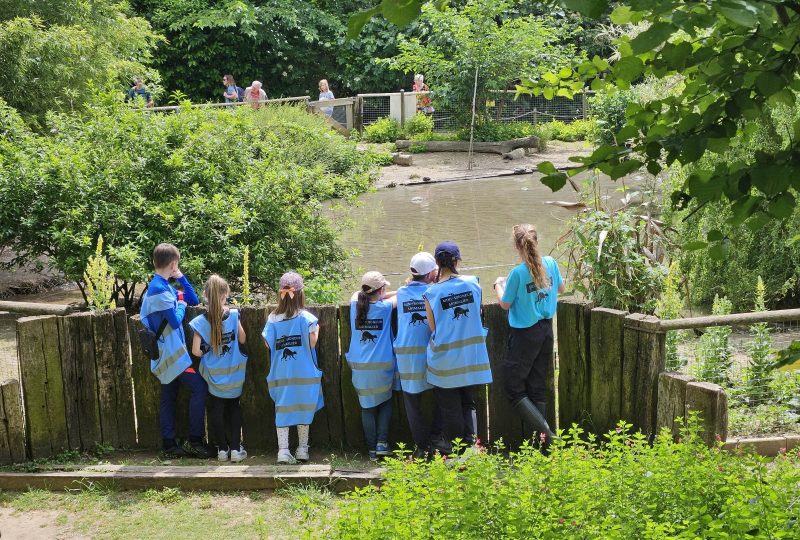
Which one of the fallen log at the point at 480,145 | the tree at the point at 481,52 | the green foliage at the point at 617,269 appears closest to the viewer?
the green foliage at the point at 617,269

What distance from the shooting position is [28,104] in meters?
15.1

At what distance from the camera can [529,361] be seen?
6.75 m

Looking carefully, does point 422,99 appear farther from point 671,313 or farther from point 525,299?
point 525,299

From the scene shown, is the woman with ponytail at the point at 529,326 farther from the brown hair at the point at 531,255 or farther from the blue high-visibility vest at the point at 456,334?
the blue high-visibility vest at the point at 456,334

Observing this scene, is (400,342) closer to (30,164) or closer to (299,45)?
(30,164)

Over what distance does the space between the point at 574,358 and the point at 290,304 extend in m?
1.92

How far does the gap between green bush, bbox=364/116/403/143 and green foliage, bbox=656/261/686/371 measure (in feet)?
59.5

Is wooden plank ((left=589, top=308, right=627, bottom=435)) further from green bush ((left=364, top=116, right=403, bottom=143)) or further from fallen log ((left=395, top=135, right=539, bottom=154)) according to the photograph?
green bush ((left=364, top=116, right=403, bottom=143))

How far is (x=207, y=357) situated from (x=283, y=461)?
86cm

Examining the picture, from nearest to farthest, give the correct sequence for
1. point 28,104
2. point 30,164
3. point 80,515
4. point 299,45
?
point 80,515, point 30,164, point 28,104, point 299,45

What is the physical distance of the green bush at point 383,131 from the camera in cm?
2606

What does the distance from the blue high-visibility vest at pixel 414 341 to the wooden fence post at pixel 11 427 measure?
2.54 meters

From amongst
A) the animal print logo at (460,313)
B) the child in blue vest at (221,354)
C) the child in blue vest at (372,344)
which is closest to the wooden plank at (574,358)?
the animal print logo at (460,313)

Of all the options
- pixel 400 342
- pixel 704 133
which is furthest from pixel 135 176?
pixel 704 133
